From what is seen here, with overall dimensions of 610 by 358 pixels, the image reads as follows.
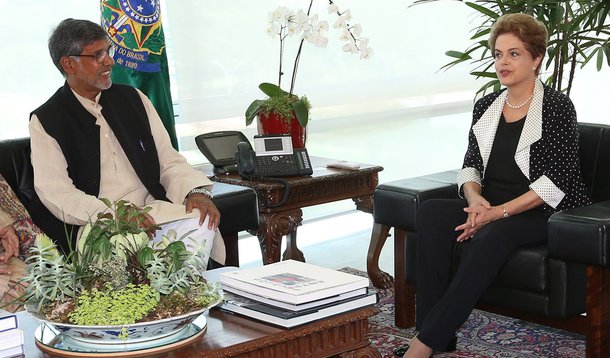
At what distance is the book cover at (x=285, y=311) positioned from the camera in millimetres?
2377

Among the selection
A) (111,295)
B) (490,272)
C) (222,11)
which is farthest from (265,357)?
(222,11)

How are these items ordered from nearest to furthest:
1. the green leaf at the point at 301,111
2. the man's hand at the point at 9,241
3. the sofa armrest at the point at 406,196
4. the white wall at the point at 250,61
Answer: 1. the man's hand at the point at 9,241
2. the sofa armrest at the point at 406,196
3. the green leaf at the point at 301,111
4. the white wall at the point at 250,61

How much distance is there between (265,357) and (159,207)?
1.27 meters

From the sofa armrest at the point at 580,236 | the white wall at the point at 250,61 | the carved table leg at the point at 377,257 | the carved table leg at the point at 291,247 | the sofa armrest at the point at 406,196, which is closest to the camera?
the sofa armrest at the point at 580,236

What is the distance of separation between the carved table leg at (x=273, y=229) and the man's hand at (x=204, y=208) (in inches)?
20.4

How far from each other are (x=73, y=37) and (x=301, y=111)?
1139 millimetres

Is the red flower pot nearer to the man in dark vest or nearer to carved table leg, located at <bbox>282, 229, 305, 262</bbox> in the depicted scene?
carved table leg, located at <bbox>282, 229, 305, 262</bbox>

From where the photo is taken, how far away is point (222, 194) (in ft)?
12.6

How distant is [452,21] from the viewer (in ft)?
28.3

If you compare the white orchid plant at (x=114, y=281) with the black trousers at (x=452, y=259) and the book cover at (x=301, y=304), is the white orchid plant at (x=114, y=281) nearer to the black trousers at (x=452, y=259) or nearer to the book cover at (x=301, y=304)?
the book cover at (x=301, y=304)

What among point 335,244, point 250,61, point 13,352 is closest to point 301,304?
point 13,352

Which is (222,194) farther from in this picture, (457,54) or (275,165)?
(457,54)

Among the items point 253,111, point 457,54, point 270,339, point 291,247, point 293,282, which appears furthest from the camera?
point 291,247

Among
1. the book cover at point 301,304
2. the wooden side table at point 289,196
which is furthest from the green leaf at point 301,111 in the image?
the book cover at point 301,304
